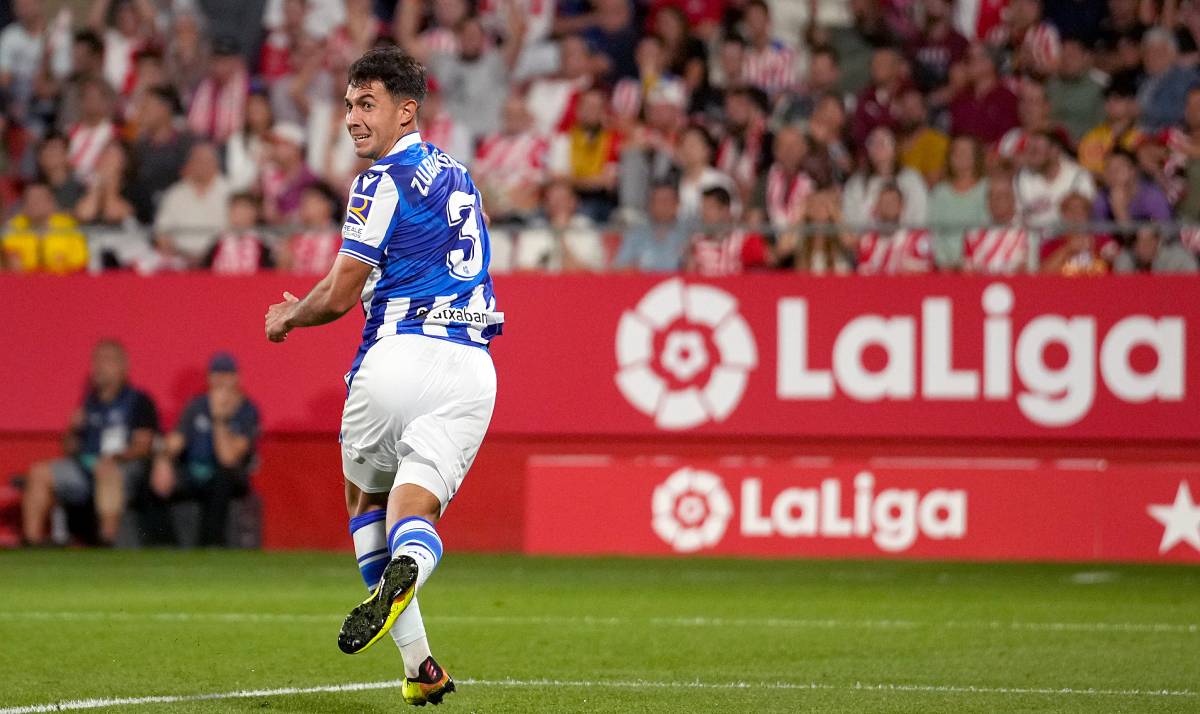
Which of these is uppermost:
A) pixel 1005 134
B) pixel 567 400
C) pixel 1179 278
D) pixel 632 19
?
pixel 632 19

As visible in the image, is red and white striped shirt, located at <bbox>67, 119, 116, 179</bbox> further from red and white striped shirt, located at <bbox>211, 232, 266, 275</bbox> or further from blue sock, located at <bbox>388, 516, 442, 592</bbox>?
blue sock, located at <bbox>388, 516, 442, 592</bbox>

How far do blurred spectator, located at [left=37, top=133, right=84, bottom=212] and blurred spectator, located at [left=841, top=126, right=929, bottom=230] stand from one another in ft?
21.2

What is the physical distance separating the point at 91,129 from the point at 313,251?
326 centimetres

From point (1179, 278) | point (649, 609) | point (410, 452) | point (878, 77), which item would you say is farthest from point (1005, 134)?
point (410, 452)

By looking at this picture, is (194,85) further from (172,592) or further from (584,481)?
(172,592)

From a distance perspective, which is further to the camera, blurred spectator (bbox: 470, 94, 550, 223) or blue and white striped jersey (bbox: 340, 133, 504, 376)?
blurred spectator (bbox: 470, 94, 550, 223)

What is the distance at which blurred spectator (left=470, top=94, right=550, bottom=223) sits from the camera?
15.2 meters

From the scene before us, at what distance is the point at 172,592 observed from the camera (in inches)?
440

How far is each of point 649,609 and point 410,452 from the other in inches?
173

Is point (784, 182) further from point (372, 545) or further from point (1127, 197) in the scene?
point (372, 545)

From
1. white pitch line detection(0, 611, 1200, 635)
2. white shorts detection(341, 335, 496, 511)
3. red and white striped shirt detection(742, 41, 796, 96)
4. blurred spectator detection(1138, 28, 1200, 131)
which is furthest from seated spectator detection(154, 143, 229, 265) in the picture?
white shorts detection(341, 335, 496, 511)

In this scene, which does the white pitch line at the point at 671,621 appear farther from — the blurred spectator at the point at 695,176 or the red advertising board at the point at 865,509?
the blurred spectator at the point at 695,176

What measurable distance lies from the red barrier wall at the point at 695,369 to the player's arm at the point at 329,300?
8.64m

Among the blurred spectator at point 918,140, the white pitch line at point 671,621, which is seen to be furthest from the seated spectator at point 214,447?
the blurred spectator at point 918,140
